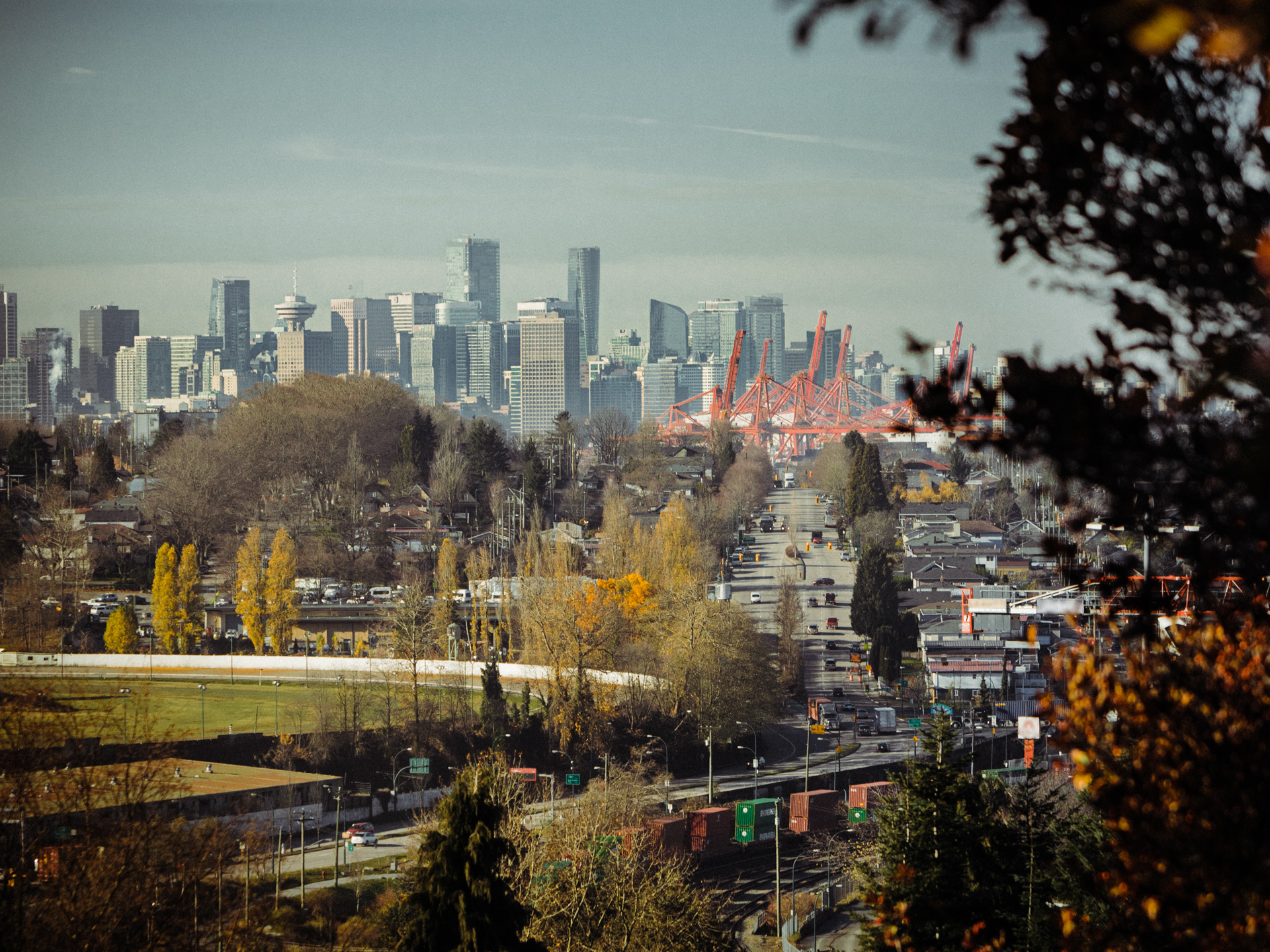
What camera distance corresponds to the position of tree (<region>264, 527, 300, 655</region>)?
22.1m

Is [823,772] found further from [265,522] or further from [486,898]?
[265,522]

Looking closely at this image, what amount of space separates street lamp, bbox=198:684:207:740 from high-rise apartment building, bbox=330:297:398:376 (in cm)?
12466

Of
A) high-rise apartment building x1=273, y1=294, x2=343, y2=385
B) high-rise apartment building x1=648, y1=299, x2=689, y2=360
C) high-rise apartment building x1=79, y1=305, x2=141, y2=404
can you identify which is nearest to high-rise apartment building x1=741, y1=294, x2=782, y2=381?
high-rise apartment building x1=648, y1=299, x2=689, y2=360

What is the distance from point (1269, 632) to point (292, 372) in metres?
126

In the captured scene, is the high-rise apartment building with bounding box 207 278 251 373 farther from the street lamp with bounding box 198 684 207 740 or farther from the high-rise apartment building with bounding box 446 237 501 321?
the street lamp with bounding box 198 684 207 740

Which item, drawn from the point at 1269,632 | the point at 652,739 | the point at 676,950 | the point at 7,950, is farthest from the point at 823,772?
the point at 1269,632

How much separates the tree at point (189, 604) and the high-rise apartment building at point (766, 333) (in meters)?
132

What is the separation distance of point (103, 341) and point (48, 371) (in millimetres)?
32307

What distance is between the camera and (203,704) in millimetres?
18188

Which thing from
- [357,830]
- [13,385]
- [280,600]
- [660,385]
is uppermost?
[660,385]

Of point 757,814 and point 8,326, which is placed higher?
point 8,326

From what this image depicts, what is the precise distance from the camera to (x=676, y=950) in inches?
323

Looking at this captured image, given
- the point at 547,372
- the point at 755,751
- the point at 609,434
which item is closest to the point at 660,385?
the point at 547,372

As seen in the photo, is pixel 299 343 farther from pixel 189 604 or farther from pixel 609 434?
pixel 189 604
